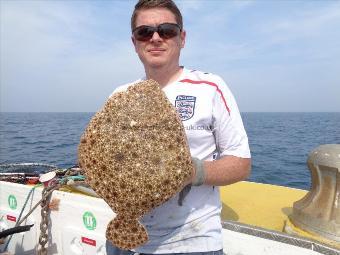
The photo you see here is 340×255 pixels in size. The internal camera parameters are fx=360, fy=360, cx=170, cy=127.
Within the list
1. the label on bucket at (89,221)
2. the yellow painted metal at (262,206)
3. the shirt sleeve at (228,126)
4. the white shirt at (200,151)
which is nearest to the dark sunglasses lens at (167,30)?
the white shirt at (200,151)

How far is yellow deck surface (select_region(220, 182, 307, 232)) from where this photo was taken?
461 centimetres

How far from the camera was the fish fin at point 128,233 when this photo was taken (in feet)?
7.32

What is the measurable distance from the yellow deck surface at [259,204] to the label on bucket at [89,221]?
1.74 metres

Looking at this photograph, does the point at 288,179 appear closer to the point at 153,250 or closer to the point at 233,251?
the point at 233,251

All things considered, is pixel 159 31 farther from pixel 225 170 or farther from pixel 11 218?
pixel 11 218

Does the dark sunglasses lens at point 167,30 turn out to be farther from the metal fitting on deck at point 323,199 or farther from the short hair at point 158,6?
the metal fitting on deck at point 323,199

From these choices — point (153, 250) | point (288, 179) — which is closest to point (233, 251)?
point (153, 250)

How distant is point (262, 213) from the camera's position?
4.87 m

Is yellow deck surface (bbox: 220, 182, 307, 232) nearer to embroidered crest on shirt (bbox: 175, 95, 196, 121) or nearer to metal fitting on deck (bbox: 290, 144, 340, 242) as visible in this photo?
metal fitting on deck (bbox: 290, 144, 340, 242)

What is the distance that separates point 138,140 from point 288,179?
13.2m

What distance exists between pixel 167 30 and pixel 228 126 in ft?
2.52

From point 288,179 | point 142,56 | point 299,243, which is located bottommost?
point 288,179

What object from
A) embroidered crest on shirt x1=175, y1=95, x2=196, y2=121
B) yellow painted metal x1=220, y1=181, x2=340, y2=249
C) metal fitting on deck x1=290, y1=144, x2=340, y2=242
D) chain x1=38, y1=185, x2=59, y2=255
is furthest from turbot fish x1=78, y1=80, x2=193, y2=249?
chain x1=38, y1=185, x2=59, y2=255

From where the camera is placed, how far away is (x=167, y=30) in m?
2.44
